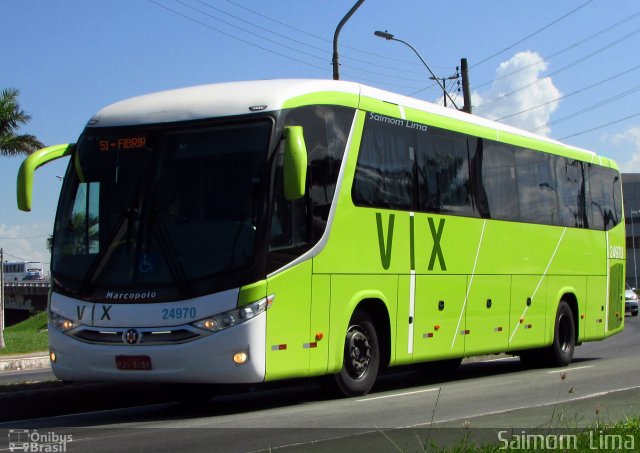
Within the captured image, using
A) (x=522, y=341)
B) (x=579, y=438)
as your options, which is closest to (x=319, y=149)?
(x=579, y=438)

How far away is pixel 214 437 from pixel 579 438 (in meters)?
3.26

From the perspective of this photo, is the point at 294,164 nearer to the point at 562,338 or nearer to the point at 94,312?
the point at 94,312

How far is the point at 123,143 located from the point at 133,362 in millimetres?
2536

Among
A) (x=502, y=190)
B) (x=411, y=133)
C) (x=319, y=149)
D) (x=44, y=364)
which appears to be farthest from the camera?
(x=44, y=364)

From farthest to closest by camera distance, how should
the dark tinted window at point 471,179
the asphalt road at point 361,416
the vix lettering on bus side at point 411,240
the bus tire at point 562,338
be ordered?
the bus tire at point 562,338 → the dark tinted window at point 471,179 → the vix lettering on bus side at point 411,240 → the asphalt road at point 361,416

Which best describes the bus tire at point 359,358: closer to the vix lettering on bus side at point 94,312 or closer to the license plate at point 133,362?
the license plate at point 133,362

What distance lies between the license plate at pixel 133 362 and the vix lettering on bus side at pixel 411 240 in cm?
368

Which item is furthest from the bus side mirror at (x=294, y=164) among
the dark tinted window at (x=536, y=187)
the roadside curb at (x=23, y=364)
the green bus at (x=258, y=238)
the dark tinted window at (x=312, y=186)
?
the roadside curb at (x=23, y=364)

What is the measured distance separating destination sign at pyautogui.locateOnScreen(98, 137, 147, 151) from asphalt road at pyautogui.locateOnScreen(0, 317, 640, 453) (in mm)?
3039

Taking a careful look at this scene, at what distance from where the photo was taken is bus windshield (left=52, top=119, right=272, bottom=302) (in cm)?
1090

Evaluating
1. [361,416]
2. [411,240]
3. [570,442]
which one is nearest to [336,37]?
[411,240]

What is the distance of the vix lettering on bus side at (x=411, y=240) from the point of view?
1320 centimetres

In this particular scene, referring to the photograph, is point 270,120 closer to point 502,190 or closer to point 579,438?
point 579,438

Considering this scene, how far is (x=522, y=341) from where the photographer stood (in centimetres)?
1717
